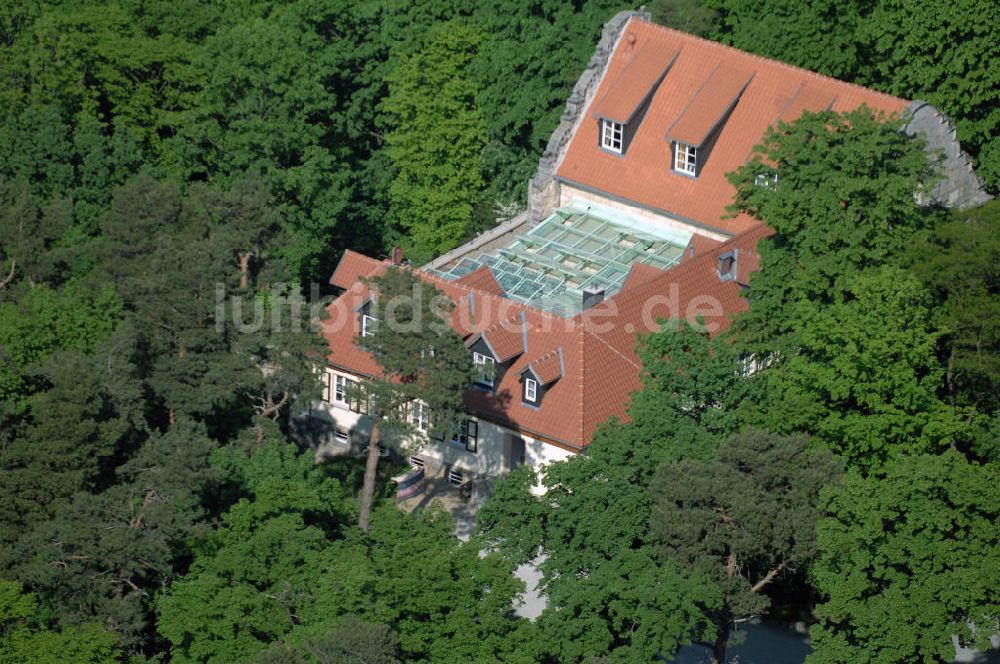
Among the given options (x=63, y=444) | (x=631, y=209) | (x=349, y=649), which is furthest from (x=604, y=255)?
(x=349, y=649)

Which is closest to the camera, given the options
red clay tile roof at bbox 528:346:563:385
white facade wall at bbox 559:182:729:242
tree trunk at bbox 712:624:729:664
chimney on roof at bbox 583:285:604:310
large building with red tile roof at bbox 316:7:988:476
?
tree trunk at bbox 712:624:729:664

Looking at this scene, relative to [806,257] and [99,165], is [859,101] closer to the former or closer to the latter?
[806,257]

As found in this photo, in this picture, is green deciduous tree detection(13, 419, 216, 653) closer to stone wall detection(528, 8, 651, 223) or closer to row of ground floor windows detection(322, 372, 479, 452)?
row of ground floor windows detection(322, 372, 479, 452)

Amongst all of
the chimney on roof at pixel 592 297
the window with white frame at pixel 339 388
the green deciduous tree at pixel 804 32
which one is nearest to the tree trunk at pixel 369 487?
the window with white frame at pixel 339 388

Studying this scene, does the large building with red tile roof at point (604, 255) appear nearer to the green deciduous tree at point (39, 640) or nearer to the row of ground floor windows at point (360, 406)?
the row of ground floor windows at point (360, 406)

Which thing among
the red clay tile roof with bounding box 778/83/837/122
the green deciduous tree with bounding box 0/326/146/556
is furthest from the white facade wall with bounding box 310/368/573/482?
the red clay tile roof with bounding box 778/83/837/122

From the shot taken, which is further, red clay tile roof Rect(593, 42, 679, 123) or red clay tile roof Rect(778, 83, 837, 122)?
red clay tile roof Rect(593, 42, 679, 123)

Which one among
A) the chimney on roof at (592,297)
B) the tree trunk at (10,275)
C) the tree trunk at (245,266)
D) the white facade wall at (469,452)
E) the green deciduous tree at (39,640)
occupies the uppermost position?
the tree trunk at (245,266)
